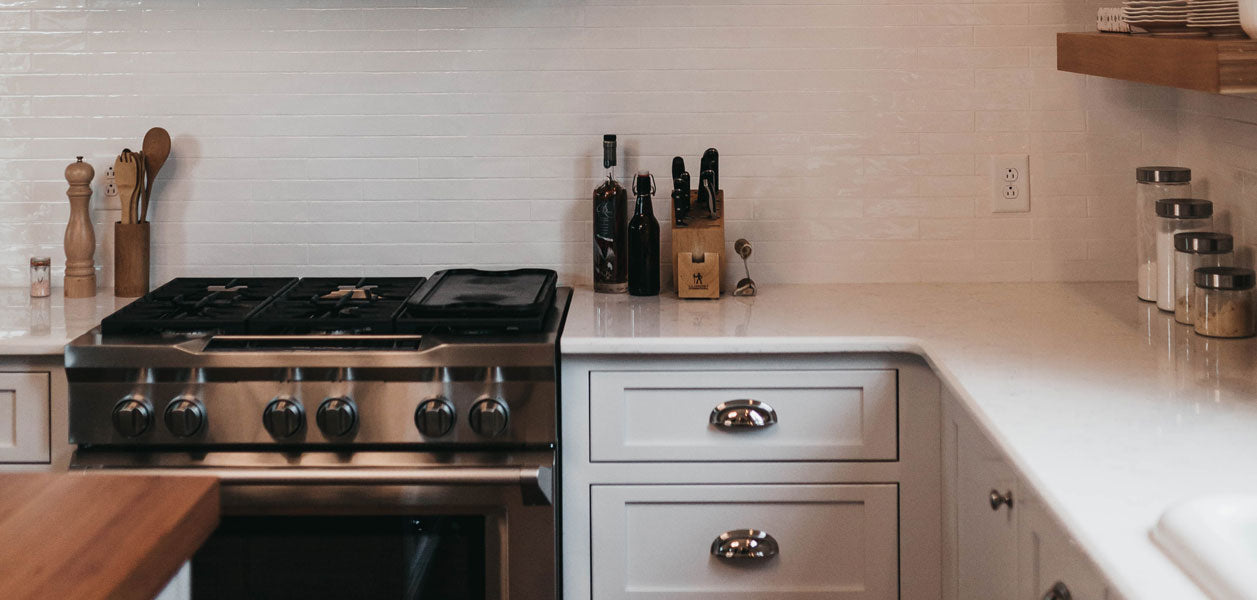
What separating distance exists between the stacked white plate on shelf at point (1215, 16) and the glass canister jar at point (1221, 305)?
455 millimetres

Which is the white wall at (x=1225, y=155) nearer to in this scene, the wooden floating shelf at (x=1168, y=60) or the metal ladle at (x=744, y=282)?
the wooden floating shelf at (x=1168, y=60)

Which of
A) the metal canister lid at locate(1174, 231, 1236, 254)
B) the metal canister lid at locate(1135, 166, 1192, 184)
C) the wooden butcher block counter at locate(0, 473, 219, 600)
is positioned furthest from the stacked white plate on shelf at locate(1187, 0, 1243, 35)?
the wooden butcher block counter at locate(0, 473, 219, 600)

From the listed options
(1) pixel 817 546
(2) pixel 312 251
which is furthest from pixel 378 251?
(1) pixel 817 546

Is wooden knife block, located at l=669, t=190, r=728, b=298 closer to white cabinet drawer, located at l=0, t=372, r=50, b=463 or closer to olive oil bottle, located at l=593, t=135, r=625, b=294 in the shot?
olive oil bottle, located at l=593, t=135, r=625, b=294

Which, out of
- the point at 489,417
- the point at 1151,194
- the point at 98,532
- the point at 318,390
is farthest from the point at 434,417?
the point at 1151,194

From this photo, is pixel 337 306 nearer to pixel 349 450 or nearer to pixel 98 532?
pixel 349 450

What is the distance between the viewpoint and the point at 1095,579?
1.36 m

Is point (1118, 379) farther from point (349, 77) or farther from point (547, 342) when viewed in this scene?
point (349, 77)

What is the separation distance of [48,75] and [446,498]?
4.92ft

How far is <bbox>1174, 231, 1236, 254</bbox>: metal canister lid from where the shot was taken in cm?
225

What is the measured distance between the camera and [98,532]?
128cm

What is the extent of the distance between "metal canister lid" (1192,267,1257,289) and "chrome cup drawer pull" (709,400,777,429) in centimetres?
80

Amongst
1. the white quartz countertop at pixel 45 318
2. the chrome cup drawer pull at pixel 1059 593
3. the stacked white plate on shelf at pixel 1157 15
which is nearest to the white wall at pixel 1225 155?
the stacked white plate on shelf at pixel 1157 15

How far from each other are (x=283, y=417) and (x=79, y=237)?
0.90m
